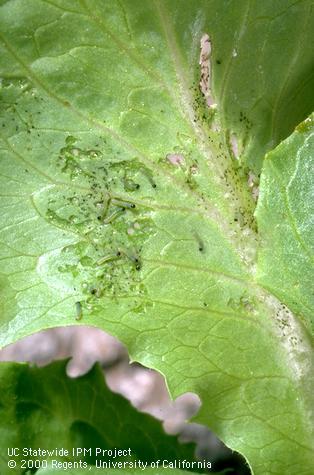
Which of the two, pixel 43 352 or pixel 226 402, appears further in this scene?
pixel 43 352

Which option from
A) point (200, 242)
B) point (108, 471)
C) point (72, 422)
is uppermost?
point (200, 242)

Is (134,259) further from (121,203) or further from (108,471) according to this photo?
(108,471)

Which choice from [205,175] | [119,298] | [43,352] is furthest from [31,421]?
[43,352]

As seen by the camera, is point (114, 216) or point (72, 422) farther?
point (72, 422)

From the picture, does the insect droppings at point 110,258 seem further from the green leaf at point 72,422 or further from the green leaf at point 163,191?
the green leaf at point 72,422

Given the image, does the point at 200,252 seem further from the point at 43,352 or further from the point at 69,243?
the point at 43,352

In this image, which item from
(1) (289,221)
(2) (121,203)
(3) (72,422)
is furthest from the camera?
(3) (72,422)

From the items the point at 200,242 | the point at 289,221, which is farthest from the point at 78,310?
the point at 289,221
